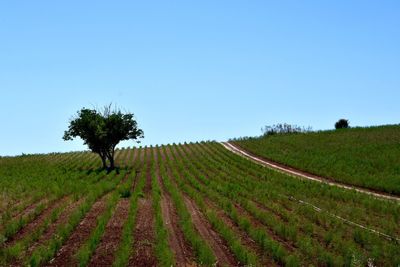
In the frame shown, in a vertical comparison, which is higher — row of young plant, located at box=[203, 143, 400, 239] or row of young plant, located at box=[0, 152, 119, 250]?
row of young plant, located at box=[0, 152, 119, 250]

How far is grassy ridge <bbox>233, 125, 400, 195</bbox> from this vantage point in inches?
1328

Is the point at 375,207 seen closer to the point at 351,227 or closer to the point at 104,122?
the point at 351,227

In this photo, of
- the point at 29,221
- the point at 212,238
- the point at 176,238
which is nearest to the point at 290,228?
the point at 212,238

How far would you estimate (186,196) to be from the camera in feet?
82.3

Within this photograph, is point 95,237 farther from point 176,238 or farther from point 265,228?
point 265,228

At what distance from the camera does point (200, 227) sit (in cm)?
1698

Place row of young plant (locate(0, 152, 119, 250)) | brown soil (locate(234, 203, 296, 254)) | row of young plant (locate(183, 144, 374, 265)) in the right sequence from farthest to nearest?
row of young plant (locate(0, 152, 119, 250)), brown soil (locate(234, 203, 296, 254)), row of young plant (locate(183, 144, 374, 265))

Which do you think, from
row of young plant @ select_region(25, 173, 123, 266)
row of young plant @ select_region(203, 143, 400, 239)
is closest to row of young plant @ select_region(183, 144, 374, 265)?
row of young plant @ select_region(203, 143, 400, 239)

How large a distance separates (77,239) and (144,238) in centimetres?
215

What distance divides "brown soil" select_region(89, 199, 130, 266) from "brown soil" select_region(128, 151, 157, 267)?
557 mm

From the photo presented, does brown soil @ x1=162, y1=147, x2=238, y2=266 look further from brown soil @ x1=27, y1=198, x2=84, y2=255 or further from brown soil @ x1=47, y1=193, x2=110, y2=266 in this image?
brown soil @ x1=27, y1=198, x2=84, y2=255

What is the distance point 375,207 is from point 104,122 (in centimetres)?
3173

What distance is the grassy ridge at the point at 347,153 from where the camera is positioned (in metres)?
33.7

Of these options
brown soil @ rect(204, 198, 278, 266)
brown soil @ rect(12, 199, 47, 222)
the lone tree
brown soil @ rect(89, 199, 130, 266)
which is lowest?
brown soil @ rect(204, 198, 278, 266)
